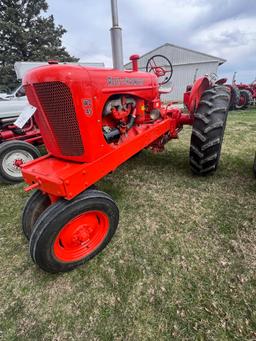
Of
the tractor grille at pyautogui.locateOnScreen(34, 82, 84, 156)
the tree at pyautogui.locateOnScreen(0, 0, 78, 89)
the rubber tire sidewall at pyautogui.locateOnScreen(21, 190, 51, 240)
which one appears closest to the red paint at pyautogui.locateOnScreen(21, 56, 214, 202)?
the tractor grille at pyautogui.locateOnScreen(34, 82, 84, 156)

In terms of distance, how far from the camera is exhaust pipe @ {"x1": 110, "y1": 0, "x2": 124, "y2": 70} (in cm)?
269

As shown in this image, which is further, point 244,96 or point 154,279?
point 244,96

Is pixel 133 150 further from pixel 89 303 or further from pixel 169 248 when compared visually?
Result: pixel 89 303

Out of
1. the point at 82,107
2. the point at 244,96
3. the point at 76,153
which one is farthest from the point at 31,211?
the point at 244,96

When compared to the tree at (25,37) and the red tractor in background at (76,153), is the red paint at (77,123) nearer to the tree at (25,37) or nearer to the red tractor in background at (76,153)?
the red tractor in background at (76,153)

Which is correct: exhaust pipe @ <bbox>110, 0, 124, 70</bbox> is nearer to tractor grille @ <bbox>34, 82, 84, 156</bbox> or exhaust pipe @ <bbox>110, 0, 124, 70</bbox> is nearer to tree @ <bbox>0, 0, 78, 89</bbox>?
tractor grille @ <bbox>34, 82, 84, 156</bbox>

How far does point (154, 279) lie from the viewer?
1.72 metres

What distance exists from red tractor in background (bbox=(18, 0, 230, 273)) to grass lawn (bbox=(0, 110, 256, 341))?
8.9 inches

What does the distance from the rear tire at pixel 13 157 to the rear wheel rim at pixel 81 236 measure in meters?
2.20

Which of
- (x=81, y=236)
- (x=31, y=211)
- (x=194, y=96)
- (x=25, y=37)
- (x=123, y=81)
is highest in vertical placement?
(x=25, y=37)

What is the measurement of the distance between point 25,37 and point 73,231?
86.0ft

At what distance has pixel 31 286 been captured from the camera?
1.74m

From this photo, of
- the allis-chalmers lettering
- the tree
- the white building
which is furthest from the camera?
the tree

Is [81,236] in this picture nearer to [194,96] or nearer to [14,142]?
[14,142]
